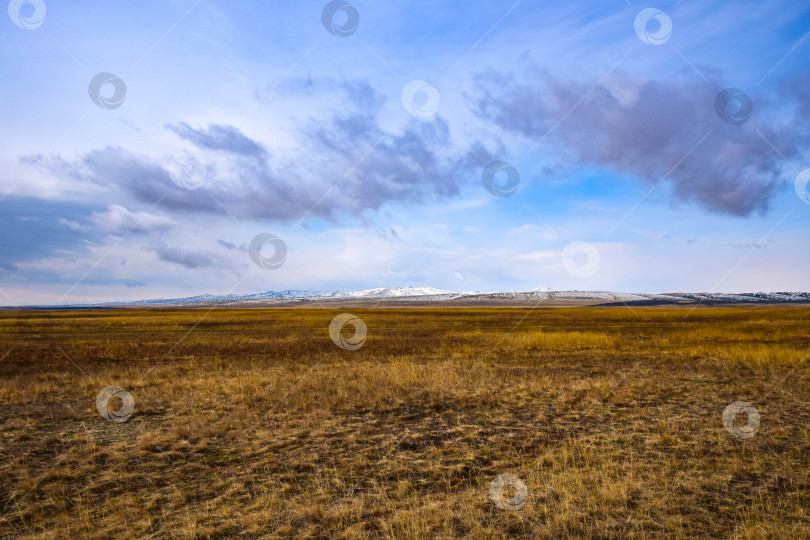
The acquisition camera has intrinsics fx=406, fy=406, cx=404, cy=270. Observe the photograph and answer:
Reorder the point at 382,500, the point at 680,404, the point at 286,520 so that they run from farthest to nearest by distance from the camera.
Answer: the point at 680,404, the point at 382,500, the point at 286,520

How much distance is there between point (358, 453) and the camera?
8359 millimetres

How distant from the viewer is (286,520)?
5.71 meters

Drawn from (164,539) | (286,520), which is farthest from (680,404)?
(164,539)

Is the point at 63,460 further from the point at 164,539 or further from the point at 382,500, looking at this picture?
the point at 382,500

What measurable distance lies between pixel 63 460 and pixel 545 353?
2149 centimetres

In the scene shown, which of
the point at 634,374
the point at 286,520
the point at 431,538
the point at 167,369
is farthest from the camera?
the point at 167,369

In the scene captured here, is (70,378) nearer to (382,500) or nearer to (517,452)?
(382,500)

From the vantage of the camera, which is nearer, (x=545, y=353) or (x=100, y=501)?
(x=100, y=501)

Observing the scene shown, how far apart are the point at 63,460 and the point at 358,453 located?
581 centimetres

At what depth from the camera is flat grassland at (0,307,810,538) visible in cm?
562

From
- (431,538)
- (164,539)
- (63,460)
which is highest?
(63,460)

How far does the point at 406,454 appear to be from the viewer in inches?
327

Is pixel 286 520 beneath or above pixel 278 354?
beneath

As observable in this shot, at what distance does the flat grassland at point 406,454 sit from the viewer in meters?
5.62
